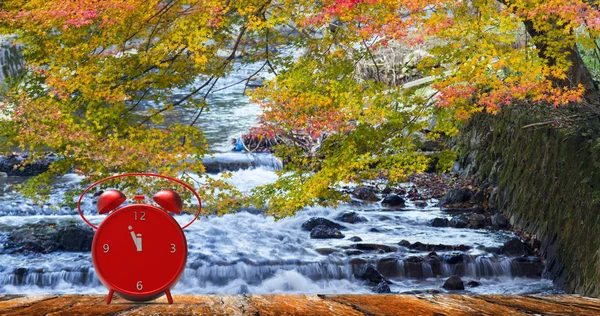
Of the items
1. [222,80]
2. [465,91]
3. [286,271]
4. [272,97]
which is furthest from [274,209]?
[222,80]

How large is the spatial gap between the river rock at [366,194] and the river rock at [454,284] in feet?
14.8

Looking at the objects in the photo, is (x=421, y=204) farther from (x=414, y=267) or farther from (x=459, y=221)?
(x=414, y=267)

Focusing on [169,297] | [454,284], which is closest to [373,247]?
[454,284]

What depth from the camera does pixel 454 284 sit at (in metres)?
8.59

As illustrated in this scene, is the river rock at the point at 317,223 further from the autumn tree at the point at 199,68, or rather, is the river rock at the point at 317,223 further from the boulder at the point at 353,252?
the autumn tree at the point at 199,68

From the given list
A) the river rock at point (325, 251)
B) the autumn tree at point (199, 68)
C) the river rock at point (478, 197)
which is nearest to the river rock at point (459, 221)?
the river rock at point (478, 197)

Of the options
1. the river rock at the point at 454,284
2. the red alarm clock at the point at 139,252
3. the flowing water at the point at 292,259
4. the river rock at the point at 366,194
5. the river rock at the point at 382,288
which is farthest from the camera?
the river rock at the point at 366,194

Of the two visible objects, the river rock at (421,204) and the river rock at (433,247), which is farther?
the river rock at (421,204)

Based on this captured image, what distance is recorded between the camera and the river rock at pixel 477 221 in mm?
11094

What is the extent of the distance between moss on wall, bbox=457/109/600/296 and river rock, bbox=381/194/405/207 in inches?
66.7

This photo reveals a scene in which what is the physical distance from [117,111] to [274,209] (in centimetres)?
212

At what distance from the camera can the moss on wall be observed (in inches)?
314

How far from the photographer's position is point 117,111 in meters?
6.75

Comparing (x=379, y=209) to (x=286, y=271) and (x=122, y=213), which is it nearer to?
(x=286, y=271)
